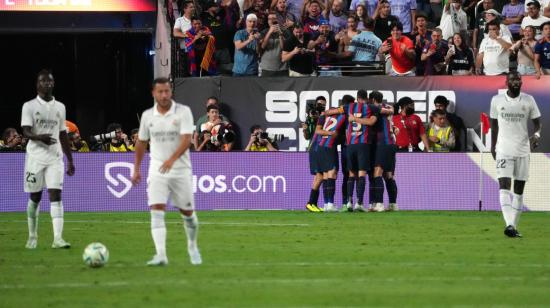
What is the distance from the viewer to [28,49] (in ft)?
113

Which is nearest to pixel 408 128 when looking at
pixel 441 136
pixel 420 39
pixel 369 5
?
pixel 441 136

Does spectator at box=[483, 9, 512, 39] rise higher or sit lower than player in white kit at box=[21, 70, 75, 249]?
higher

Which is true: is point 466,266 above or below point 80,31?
below

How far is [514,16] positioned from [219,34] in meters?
6.97

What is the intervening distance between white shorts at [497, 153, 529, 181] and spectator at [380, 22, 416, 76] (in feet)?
31.6

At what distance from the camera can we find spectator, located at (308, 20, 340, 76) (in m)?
28.1

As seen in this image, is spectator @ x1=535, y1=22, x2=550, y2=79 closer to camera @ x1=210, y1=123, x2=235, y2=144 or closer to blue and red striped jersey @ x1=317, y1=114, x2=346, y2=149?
blue and red striped jersey @ x1=317, y1=114, x2=346, y2=149

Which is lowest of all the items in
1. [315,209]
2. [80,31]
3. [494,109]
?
[315,209]

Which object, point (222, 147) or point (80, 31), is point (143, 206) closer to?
point (222, 147)

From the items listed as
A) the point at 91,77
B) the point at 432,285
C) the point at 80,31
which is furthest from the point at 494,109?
the point at 91,77

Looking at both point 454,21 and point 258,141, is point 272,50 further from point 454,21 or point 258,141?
point 454,21

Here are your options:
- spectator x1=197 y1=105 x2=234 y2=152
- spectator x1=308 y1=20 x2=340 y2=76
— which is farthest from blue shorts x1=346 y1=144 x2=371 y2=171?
spectator x1=308 y1=20 x2=340 y2=76

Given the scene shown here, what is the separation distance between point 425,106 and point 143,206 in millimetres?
6793

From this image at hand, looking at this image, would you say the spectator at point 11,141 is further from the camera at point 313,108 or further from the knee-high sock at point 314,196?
the knee-high sock at point 314,196
